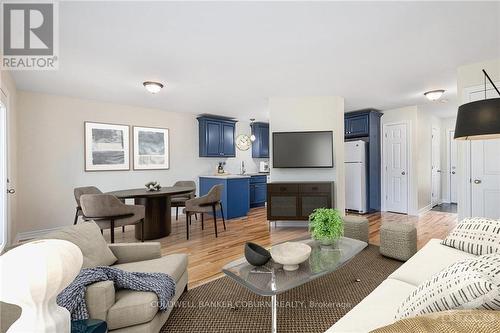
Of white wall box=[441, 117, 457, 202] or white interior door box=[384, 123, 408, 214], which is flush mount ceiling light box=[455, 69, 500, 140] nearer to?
white interior door box=[384, 123, 408, 214]

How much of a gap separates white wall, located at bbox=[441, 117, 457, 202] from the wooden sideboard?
181 inches

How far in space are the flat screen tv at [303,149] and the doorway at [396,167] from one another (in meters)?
2.21

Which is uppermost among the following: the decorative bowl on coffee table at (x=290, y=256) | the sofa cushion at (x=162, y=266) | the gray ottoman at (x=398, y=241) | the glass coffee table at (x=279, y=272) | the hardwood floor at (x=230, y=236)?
the decorative bowl on coffee table at (x=290, y=256)

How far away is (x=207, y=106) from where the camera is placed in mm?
4922

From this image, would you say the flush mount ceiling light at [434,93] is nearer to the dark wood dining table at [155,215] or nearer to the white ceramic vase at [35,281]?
the dark wood dining table at [155,215]

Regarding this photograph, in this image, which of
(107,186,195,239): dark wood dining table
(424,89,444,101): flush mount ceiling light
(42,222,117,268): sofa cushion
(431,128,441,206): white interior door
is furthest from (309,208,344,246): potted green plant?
(431,128,441,206): white interior door

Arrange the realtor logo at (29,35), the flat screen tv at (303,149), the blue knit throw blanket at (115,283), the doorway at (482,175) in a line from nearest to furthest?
the blue knit throw blanket at (115,283)
the realtor logo at (29,35)
the doorway at (482,175)
the flat screen tv at (303,149)

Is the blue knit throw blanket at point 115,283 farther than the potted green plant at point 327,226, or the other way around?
A: the potted green plant at point 327,226

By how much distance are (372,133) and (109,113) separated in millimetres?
5453

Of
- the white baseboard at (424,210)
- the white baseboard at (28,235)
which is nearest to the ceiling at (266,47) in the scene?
the white baseboard at (28,235)

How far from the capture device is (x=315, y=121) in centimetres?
439

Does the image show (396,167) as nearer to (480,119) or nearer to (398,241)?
(398,241)

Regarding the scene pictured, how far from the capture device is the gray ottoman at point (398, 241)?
2.70 metres

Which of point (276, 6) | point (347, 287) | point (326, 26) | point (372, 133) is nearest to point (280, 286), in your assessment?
point (347, 287)
